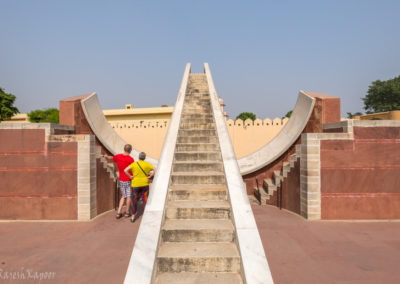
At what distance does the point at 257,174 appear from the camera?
7754 mm

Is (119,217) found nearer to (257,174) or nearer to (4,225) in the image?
A: (4,225)

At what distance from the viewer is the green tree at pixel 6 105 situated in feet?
72.3

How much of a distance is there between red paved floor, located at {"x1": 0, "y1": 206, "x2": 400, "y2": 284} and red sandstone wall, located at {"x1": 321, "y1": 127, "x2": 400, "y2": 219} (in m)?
0.32

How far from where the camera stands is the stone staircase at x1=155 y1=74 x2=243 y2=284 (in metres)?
2.85

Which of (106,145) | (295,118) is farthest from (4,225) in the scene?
(295,118)

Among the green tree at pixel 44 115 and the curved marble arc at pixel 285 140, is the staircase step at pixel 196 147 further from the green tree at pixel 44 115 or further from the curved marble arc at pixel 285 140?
the green tree at pixel 44 115

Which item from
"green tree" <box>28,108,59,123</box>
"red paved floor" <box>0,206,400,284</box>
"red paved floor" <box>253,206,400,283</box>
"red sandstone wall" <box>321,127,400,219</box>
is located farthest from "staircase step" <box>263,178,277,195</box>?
"green tree" <box>28,108,59,123</box>

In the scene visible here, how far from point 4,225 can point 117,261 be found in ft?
10.8

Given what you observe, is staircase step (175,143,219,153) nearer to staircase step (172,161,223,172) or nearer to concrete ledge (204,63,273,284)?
concrete ledge (204,63,273,284)

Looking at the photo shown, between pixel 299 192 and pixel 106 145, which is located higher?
pixel 106 145

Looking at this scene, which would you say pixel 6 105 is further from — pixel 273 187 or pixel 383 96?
pixel 383 96

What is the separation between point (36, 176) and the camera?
522 cm

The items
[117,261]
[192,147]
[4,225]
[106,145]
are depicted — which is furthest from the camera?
[106,145]

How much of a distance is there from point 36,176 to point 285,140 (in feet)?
21.9
